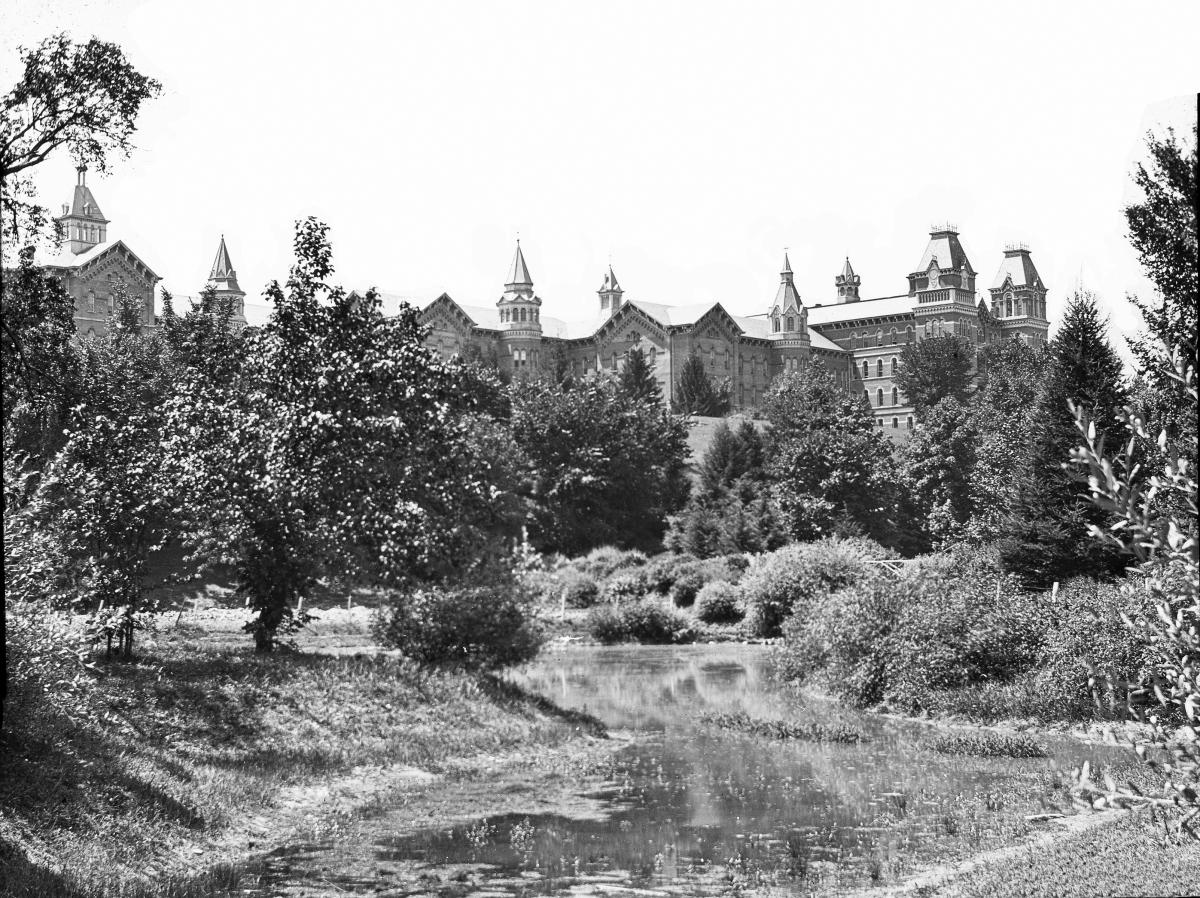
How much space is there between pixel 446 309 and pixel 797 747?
11614cm

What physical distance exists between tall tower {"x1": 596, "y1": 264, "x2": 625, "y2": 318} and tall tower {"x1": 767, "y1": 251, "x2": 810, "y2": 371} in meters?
17.9

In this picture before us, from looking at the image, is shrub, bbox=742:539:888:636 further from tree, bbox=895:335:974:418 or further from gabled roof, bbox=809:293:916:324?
gabled roof, bbox=809:293:916:324

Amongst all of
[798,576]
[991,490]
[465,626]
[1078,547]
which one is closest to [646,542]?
[991,490]

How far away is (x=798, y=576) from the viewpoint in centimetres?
4909

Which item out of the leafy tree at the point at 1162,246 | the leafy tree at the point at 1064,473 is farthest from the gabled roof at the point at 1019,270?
the leafy tree at the point at 1162,246

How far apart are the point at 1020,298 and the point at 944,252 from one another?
458 inches

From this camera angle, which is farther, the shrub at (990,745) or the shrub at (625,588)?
the shrub at (625,588)

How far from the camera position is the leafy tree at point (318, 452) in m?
Result: 27.5

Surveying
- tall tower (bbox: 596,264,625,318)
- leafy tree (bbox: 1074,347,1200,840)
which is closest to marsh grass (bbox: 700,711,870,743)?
leafy tree (bbox: 1074,347,1200,840)

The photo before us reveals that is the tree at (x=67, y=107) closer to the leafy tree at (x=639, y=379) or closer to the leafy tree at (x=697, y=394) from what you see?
the leafy tree at (x=639, y=379)

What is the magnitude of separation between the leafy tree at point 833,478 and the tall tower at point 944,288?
71879mm

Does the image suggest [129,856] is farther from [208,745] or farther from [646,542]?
[646,542]

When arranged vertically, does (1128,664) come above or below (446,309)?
below

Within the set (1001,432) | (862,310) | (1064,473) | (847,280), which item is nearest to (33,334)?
(1064,473)
